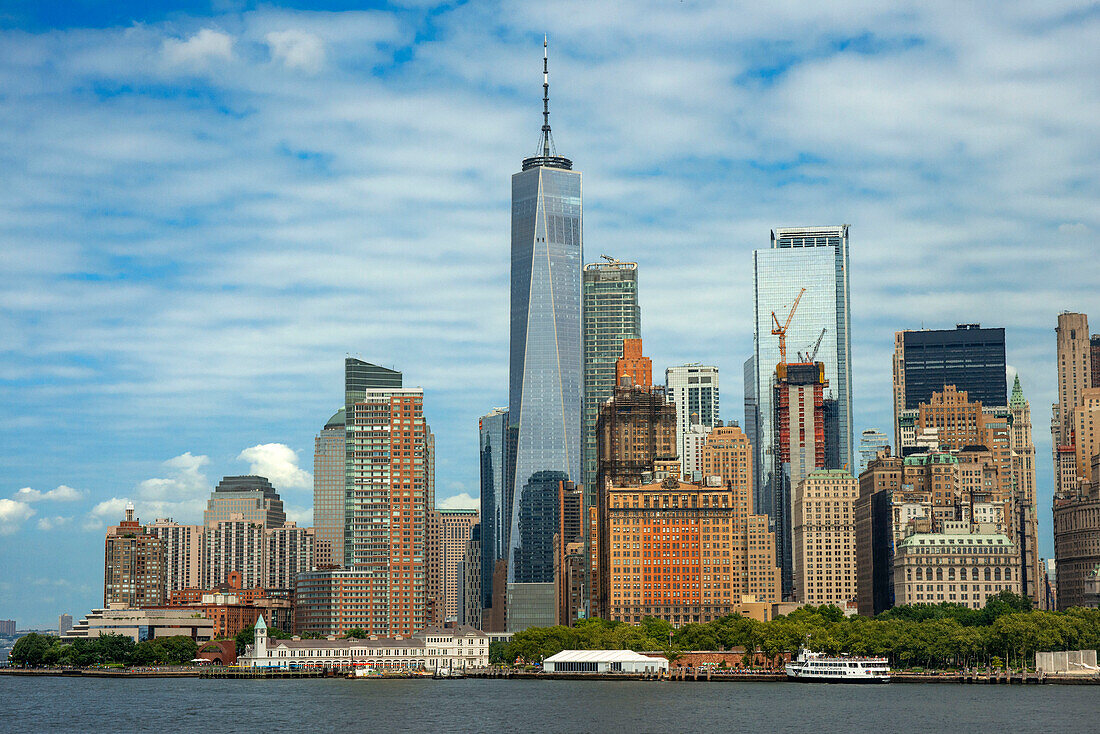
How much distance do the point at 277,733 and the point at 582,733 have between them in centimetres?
3453

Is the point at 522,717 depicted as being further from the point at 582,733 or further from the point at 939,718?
the point at 939,718

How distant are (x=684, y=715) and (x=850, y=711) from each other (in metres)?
21.6

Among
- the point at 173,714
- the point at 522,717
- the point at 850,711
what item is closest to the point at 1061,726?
the point at 850,711

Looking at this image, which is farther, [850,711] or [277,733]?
[850,711]

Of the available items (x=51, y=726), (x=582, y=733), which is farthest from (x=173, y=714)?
(x=582, y=733)

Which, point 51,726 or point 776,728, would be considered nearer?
point 776,728

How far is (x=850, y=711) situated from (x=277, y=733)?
72299mm

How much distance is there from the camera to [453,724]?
178m

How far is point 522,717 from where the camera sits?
607 ft

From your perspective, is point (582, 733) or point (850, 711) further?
point (850, 711)

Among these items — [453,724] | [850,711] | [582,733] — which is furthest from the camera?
[850,711]

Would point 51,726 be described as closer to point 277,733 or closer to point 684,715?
point 277,733

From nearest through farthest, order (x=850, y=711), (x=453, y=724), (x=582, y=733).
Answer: (x=582, y=733) → (x=453, y=724) → (x=850, y=711)

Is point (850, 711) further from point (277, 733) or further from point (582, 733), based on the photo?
point (277, 733)
